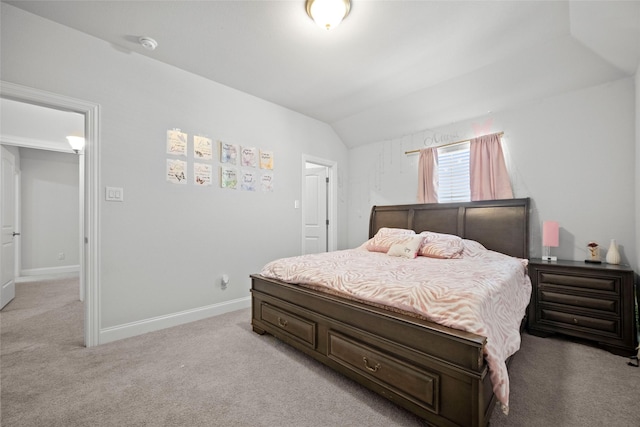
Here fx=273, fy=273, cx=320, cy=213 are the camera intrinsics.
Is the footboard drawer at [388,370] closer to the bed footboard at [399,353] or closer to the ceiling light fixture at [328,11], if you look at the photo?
the bed footboard at [399,353]

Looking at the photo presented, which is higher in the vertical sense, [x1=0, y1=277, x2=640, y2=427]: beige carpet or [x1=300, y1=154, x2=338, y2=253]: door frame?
[x1=300, y1=154, x2=338, y2=253]: door frame

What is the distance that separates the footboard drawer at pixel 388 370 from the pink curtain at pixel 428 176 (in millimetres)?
2683

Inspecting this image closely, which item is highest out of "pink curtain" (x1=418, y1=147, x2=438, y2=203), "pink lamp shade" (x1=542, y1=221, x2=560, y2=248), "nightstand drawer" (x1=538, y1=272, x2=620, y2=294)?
"pink curtain" (x1=418, y1=147, x2=438, y2=203)

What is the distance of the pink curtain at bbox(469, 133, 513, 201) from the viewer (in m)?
3.27

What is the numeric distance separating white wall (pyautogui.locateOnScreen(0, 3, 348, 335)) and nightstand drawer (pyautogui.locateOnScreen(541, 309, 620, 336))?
3.12 m

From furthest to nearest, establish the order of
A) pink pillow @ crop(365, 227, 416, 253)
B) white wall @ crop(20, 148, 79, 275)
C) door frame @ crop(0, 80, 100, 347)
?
white wall @ crop(20, 148, 79, 275), pink pillow @ crop(365, 227, 416, 253), door frame @ crop(0, 80, 100, 347)

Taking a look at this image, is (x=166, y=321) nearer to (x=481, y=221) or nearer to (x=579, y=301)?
(x=481, y=221)

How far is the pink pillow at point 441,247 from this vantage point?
2.87m

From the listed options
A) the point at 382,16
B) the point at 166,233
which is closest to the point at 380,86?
the point at 382,16

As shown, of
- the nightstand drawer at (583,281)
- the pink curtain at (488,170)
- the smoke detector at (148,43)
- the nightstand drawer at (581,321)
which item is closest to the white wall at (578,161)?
the pink curtain at (488,170)

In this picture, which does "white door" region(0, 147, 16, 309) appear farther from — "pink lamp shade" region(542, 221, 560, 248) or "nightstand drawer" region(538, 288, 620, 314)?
"pink lamp shade" region(542, 221, 560, 248)

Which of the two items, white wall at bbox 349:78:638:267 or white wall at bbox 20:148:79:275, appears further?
white wall at bbox 20:148:79:275

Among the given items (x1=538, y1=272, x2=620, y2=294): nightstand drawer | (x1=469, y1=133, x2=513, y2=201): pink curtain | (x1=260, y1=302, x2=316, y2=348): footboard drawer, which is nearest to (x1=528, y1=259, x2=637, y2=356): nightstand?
(x1=538, y1=272, x2=620, y2=294): nightstand drawer

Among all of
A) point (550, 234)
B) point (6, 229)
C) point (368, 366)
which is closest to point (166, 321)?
point (368, 366)
